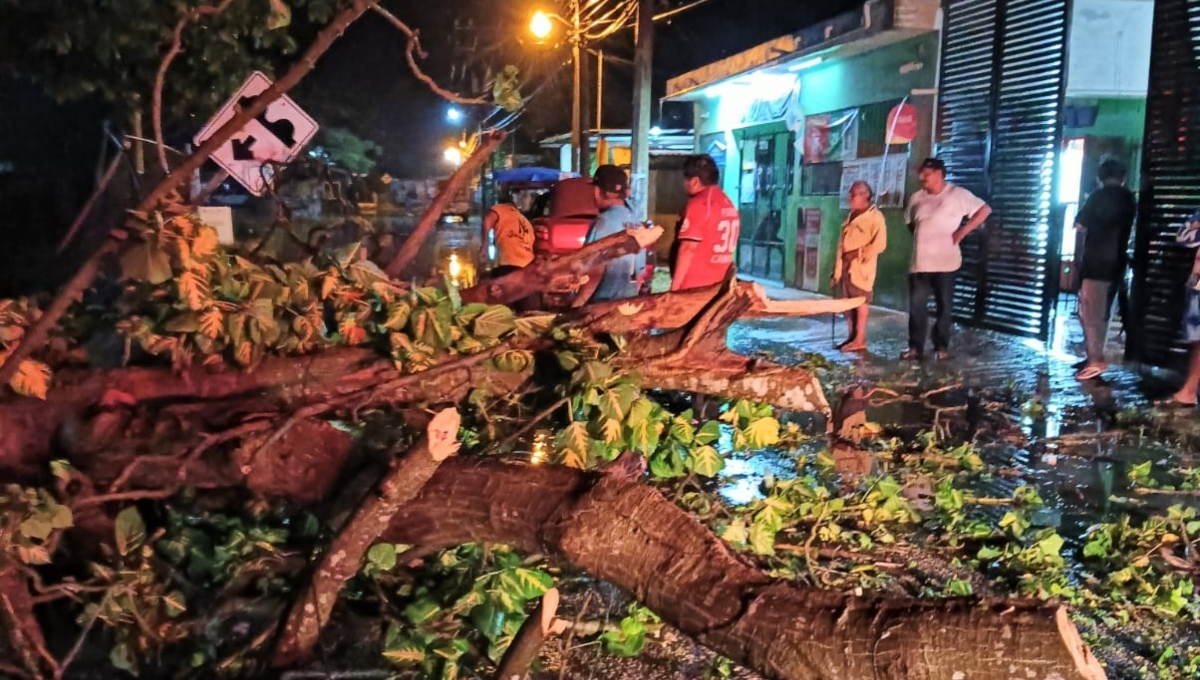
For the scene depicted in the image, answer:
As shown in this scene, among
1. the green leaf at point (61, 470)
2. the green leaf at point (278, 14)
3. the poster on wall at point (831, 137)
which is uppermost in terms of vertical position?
the poster on wall at point (831, 137)

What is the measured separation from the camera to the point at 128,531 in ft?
10.7

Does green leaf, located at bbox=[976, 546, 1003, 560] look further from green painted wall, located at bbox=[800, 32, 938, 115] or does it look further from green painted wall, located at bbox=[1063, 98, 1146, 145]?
green painted wall, located at bbox=[1063, 98, 1146, 145]

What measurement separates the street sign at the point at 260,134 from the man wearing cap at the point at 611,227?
79.3 inches

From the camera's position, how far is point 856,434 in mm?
6723

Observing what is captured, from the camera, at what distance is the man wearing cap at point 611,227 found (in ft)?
22.5

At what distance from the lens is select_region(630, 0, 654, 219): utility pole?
1423 cm

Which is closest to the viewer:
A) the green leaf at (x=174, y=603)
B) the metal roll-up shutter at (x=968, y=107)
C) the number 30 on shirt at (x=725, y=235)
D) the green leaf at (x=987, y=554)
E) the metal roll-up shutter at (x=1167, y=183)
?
the green leaf at (x=174, y=603)

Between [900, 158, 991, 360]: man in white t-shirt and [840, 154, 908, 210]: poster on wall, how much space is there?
3314 mm

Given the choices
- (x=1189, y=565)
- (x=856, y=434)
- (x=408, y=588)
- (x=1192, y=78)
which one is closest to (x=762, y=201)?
(x=1192, y=78)

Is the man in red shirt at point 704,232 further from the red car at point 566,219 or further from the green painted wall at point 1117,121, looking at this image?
the green painted wall at point 1117,121

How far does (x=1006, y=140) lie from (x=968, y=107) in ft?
2.91

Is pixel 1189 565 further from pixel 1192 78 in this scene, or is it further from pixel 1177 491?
pixel 1192 78

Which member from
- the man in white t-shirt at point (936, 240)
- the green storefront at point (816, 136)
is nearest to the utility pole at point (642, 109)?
the green storefront at point (816, 136)

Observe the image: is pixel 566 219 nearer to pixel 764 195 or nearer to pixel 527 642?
pixel 527 642
